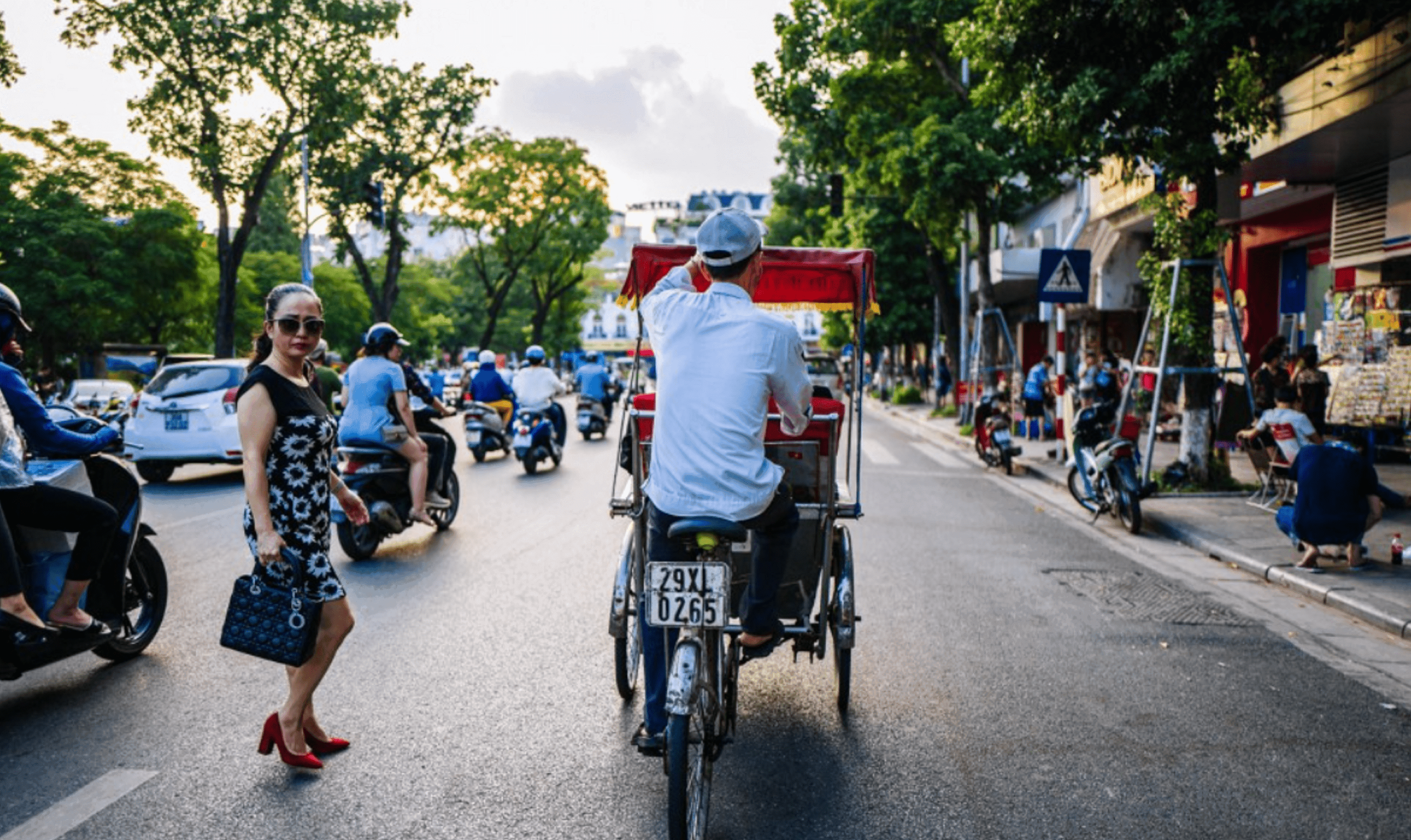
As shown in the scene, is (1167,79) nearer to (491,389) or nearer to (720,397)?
(720,397)

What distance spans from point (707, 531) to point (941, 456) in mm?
17216

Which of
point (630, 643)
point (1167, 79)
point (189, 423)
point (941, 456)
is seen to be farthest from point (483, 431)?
point (630, 643)

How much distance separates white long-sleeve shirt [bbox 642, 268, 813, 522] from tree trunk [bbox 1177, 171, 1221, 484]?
414 inches

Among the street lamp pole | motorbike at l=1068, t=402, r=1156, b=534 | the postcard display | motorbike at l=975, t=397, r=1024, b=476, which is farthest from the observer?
the street lamp pole

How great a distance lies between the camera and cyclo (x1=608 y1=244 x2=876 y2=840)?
137 inches

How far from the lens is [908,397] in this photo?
4228 cm

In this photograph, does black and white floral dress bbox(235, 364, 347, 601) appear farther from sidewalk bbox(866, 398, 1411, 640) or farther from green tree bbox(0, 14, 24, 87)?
green tree bbox(0, 14, 24, 87)

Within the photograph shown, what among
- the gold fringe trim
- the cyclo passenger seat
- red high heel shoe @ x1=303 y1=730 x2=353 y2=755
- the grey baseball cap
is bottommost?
red high heel shoe @ x1=303 y1=730 x2=353 y2=755

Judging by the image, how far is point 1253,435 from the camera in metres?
10.9

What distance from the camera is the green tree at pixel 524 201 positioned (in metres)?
52.7

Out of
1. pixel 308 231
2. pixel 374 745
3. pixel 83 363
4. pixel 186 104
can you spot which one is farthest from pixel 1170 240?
pixel 83 363

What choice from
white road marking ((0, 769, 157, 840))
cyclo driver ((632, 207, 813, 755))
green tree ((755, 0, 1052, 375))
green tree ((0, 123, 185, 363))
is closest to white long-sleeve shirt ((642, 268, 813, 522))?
cyclo driver ((632, 207, 813, 755))

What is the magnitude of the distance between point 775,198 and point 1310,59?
40445 millimetres

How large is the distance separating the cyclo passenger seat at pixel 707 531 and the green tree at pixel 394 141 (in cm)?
3043
